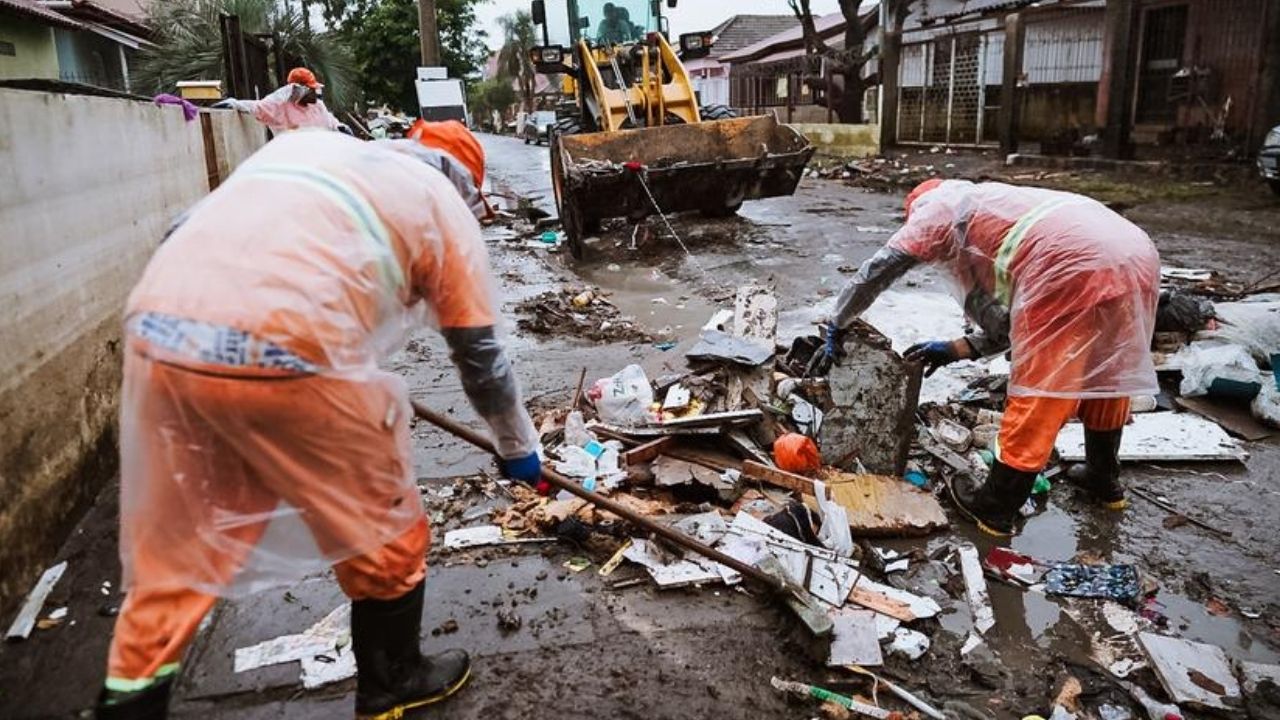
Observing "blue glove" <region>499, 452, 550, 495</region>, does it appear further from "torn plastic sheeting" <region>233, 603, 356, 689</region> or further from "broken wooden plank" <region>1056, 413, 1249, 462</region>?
"broken wooden plank" <region>1056, 413, 1249, 462</region>

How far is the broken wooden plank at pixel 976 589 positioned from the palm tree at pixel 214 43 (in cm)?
1270

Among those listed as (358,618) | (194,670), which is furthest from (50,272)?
(358,618)

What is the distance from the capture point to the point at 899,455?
3.62 m

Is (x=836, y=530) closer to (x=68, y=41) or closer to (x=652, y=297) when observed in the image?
(x=652, y=297)

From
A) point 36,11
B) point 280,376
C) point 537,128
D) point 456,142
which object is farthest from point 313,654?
point 537,128

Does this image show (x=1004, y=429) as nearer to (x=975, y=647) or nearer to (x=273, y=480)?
(x=975, y=647)

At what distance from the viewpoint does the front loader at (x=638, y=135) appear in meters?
8.31

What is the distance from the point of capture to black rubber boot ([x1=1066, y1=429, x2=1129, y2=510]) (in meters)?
3.40

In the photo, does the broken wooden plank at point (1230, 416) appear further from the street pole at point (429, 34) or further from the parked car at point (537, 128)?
the parked car at point (537, 128)

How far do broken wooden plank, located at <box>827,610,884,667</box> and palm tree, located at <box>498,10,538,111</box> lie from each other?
49299 millimetres

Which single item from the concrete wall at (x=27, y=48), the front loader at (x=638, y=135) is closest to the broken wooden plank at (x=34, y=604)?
the front loader at (x=638, y=135)

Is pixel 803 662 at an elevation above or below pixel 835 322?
below

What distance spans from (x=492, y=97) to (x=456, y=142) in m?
52.3

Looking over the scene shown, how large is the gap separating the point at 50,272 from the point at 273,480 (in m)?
2.01
